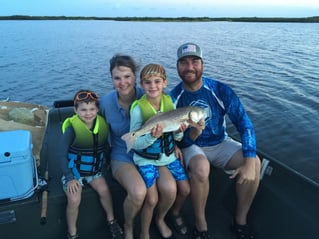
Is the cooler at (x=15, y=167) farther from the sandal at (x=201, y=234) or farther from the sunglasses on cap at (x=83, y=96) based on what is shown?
the sandal at (x=201, y=234)

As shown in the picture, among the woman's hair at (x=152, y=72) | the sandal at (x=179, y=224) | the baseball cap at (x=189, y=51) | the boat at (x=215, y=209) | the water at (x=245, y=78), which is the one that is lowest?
the water at (x=245, y=78)

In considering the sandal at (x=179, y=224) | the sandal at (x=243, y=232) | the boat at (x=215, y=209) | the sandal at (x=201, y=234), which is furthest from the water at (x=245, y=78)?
the sandal at (x=243, y=232)

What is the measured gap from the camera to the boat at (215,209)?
3387 mm

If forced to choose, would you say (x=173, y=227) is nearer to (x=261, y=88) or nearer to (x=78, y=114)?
(x=78, y=114)

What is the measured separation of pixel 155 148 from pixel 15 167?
→ 151 centimetres

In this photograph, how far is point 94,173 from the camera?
363 centimetres

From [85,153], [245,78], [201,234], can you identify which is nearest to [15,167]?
[85,153]

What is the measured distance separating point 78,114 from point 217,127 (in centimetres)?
184

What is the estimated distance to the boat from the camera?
3.39m

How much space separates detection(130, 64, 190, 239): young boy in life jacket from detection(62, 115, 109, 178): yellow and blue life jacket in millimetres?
451

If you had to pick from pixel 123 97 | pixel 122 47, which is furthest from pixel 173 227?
pixel 122 47

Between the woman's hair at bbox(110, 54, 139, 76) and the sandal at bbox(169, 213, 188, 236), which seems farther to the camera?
the sandal at bbox(169, 213, 188, 236)

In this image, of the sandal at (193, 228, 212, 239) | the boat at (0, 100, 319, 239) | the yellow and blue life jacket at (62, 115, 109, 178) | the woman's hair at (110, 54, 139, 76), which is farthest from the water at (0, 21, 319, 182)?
the sandal at (193, 228, 212, 239)

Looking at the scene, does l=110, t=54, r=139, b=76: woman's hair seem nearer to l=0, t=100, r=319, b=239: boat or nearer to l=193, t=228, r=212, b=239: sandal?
l=0, t=100, r=319, b=239: boat
